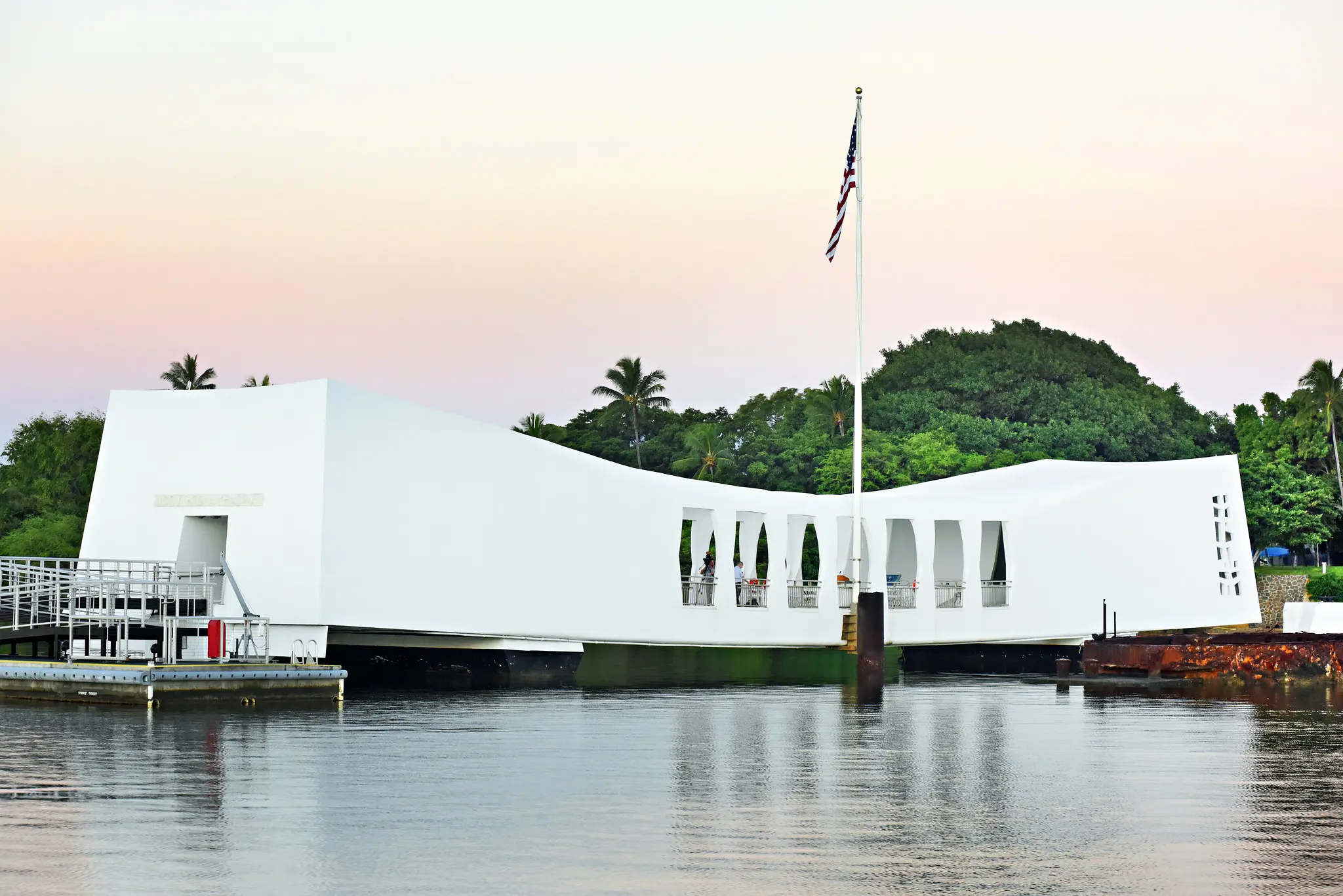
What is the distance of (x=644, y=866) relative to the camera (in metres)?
11.5

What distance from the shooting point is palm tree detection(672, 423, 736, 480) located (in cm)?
6719

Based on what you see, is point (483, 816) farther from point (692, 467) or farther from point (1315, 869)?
point (692, 467)

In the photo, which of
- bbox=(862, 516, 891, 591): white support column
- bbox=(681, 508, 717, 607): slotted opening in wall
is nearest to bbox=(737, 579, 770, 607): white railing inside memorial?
bbox=(681, 508, 717, 607): slotted opening in wall

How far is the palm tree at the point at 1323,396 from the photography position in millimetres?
67812

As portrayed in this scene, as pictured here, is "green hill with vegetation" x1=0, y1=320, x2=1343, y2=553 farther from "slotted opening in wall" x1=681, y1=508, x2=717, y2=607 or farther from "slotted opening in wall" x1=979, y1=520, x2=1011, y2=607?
"slotted opening in wall" x1=681, y1=508, x2=717, y2=607

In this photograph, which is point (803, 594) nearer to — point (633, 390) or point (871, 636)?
point (871, 636)

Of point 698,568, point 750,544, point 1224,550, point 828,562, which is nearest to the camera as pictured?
point 698,568

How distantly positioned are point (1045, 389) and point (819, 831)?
210ft

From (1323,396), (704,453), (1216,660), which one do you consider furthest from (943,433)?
(1216,660)

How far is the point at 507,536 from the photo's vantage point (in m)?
33.3

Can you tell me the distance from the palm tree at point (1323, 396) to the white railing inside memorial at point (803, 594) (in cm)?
3702

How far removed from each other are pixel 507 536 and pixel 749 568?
25.8 feet

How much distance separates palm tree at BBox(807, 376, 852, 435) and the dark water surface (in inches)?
1751

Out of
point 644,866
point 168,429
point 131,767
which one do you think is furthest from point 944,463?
point 644,866
